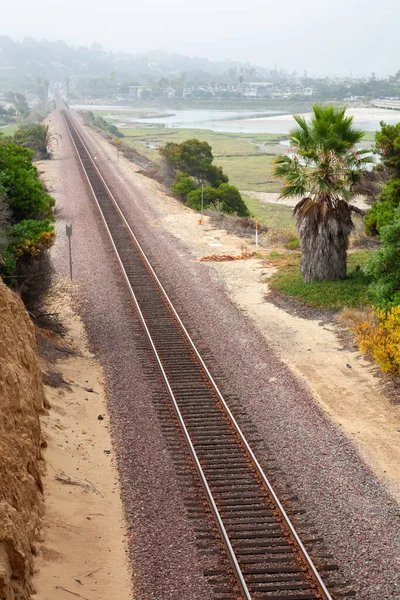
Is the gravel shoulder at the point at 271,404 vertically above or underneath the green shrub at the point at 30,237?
underneath

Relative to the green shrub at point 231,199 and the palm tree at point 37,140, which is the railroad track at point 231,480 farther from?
the palm tree at point 37,140

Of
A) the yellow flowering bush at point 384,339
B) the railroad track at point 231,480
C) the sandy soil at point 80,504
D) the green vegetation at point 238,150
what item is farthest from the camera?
the green vegetation at point 238,150

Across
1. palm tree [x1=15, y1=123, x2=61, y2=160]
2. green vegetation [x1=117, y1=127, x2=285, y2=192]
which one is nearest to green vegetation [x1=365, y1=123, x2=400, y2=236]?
green vegetation [x1=117, y1=127, x2=285, y2=192]

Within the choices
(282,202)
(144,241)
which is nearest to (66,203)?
(144,241)

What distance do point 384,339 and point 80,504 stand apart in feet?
30.5

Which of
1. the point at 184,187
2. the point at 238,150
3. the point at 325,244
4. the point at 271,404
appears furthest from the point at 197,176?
the point at 238,150

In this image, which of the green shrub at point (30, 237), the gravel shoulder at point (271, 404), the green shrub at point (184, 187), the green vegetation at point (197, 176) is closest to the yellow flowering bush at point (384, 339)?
the gravel shoulder at point (271, 404)

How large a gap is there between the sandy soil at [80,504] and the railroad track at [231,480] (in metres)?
1.61

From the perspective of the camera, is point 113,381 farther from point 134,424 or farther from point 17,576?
point 17,576

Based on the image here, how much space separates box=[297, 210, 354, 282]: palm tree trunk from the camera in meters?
24.6

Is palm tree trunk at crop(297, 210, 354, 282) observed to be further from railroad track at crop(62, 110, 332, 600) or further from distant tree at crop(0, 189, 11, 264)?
distant tree at crop(0, 189, 11, 264)

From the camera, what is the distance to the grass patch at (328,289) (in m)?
23.8

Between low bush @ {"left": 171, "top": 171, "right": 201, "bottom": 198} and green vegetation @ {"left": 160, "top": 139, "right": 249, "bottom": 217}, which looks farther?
low bush @ {"left": 171, "top": 171, "right": 201, "bottom": 198}

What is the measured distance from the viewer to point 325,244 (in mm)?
24906
